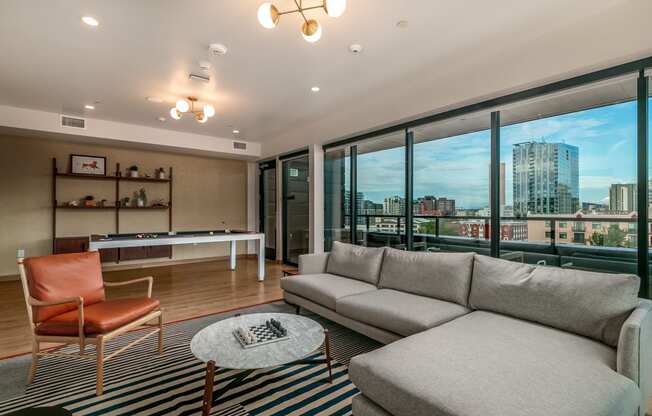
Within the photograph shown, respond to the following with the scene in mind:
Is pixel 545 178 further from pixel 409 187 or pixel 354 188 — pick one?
pixel 354 188

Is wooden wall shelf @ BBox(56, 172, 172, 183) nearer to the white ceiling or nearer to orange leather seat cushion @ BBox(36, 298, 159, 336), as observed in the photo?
the white ceiling

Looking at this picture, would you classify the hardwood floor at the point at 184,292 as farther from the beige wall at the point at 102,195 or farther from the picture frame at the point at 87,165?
the picture frame at the point at 87,165

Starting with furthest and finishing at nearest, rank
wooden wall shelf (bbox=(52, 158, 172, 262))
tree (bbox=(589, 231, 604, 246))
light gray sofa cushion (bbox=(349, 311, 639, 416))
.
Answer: wooden wall shelf (bbox=(52, 158, 172, 262))
tree (bbox=(589, 231, 604, 246))
light gray sofa cushion (bbox=(349, 311, 639, 416))

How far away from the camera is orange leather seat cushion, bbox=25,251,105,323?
2.33 metres

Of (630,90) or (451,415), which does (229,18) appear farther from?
(630,90)

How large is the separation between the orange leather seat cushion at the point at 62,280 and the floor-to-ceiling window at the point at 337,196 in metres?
3.67

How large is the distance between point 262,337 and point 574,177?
10.3 feet

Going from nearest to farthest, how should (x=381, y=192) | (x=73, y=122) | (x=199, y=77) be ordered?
1. (x=199, y=77)
2. (x=381, y=192)
3. (x=73, y=122)

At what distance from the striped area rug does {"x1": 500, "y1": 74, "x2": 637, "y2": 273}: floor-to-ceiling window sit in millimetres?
2302

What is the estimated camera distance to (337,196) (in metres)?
5.75

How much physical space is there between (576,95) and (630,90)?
14.7 inches

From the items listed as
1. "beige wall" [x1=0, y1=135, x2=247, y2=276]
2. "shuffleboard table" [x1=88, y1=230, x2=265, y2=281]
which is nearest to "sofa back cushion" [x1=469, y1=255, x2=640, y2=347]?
"shuffleboard table" [x1=88, y1=230, x2=265, y2=281]

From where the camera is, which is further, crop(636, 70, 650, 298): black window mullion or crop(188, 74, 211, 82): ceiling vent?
crop(188, 74, 211, 82): ceiling vent

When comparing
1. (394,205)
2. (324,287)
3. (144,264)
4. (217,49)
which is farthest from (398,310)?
(144,264)
